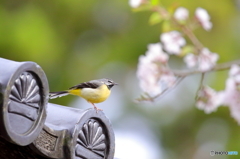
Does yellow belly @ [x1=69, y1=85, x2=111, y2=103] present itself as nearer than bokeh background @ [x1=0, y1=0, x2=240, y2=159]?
Yes

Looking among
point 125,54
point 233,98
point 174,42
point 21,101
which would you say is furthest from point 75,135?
point 125,54

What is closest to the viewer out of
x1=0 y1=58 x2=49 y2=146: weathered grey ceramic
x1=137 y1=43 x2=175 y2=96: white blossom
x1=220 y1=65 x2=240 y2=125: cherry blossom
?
x1=0 y1=58 x2=49 y2=146: weathered grey ceramic

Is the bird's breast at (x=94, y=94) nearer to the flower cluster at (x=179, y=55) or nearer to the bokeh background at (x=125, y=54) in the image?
the flower cluster at (x=179, y=55)

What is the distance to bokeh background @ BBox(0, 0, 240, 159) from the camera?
29.6ft

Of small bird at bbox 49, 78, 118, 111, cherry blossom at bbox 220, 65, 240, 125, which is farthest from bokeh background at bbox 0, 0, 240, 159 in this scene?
cherry blossom at bbox 220, 65, 240, 125

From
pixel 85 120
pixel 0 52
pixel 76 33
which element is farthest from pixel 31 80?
pixel 76 33

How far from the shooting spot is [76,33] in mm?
9891

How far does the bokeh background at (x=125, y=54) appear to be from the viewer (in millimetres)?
9023

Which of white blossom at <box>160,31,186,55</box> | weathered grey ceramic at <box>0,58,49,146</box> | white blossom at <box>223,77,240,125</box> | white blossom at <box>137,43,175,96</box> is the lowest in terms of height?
weathered grey ceramic at <box>0,58,49,146</box>

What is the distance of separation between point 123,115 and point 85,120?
23.8 feet

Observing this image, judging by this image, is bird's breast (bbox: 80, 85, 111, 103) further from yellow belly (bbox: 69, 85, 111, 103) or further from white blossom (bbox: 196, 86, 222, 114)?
white blossom (bbox: 196, 86, 222, 114)

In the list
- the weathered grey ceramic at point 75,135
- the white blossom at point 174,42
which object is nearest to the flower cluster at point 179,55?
the white blossom at point 174,42

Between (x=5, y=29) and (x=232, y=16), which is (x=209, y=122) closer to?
(x=232, y=16)

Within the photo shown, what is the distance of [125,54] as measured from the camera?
31.1 feet
